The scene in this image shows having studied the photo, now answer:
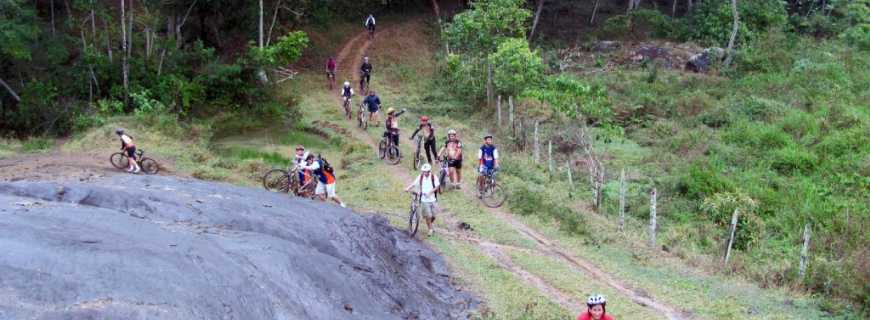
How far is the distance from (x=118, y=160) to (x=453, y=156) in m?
9.00

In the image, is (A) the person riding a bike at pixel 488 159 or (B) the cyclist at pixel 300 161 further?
(A) the person riding a bike at pixel 488 159

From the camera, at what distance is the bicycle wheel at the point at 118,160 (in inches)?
784

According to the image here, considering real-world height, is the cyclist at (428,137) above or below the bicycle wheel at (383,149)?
above

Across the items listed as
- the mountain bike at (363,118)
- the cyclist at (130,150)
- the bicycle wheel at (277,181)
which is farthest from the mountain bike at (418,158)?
the cyclist at (130,150)

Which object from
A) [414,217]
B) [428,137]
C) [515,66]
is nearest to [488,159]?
[428,137]

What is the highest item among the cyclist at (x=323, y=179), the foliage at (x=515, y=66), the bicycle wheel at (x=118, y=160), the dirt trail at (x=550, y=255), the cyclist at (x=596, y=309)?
the foliage at (x=515, y=66)

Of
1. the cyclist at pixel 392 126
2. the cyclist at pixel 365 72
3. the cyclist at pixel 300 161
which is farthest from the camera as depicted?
the cyclist at pixel 365 72

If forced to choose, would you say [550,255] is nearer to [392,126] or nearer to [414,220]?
[414,220]

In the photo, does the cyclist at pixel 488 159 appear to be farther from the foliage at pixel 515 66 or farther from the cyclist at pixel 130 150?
the foliage at pixel 515 66

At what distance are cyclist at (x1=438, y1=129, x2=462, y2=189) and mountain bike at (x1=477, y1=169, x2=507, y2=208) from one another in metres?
0.75

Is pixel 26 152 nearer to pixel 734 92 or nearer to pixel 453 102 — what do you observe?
pixel 453 102

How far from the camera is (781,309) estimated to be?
1327 centimetres

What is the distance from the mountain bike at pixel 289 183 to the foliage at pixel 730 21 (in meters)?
27.5

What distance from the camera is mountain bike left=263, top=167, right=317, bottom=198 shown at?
1770 centimetres
